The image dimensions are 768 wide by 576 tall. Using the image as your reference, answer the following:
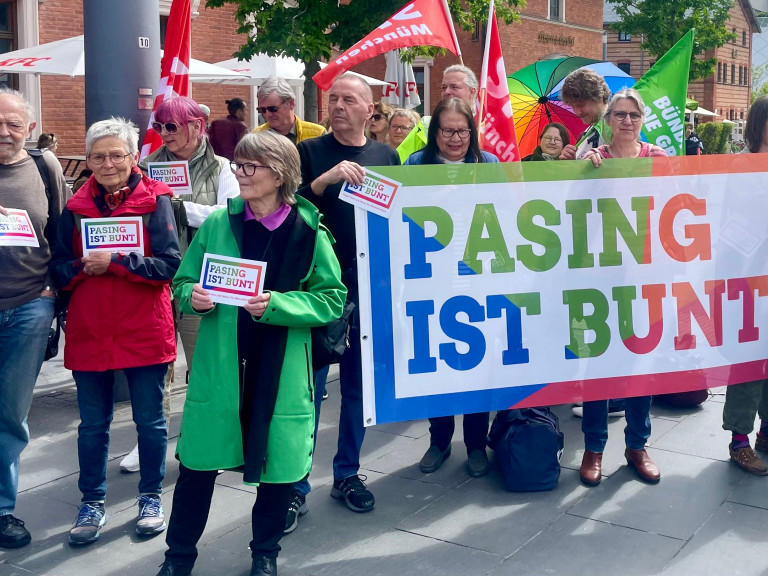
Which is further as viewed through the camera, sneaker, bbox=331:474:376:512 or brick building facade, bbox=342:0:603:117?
brick building facade, bbox=342:0:603:117

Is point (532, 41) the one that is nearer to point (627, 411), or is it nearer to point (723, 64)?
point (723, 64)

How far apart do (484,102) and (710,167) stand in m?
1.32

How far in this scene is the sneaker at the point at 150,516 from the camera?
4359 mm

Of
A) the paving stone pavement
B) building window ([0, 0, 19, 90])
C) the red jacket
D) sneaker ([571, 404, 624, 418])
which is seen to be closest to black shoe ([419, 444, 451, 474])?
the paving stone pavement

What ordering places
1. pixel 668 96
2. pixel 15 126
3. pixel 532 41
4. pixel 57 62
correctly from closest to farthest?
1. pixel 15 126
2. pixel 668 96
3. pixel 57 62
4. pixel 532 41

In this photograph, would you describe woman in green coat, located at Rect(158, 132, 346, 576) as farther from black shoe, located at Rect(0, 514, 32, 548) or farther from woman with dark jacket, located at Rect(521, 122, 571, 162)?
woman with dark jacket, located at Rect(521, 122, 571, 162)

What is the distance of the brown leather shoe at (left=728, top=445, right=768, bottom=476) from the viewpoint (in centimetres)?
512

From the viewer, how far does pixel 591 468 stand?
5031mm

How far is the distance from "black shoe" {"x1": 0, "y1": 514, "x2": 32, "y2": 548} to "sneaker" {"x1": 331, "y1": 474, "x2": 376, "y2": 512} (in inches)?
55.4

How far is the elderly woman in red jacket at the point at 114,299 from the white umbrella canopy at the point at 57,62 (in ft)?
28.5

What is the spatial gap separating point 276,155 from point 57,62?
10.1 meters

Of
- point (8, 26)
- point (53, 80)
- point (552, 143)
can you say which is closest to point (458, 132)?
point (552, 143)

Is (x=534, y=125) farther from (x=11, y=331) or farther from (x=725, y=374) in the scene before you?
(x=11, y=331)

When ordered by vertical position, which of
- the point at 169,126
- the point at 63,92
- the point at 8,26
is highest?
the point at 8,26
